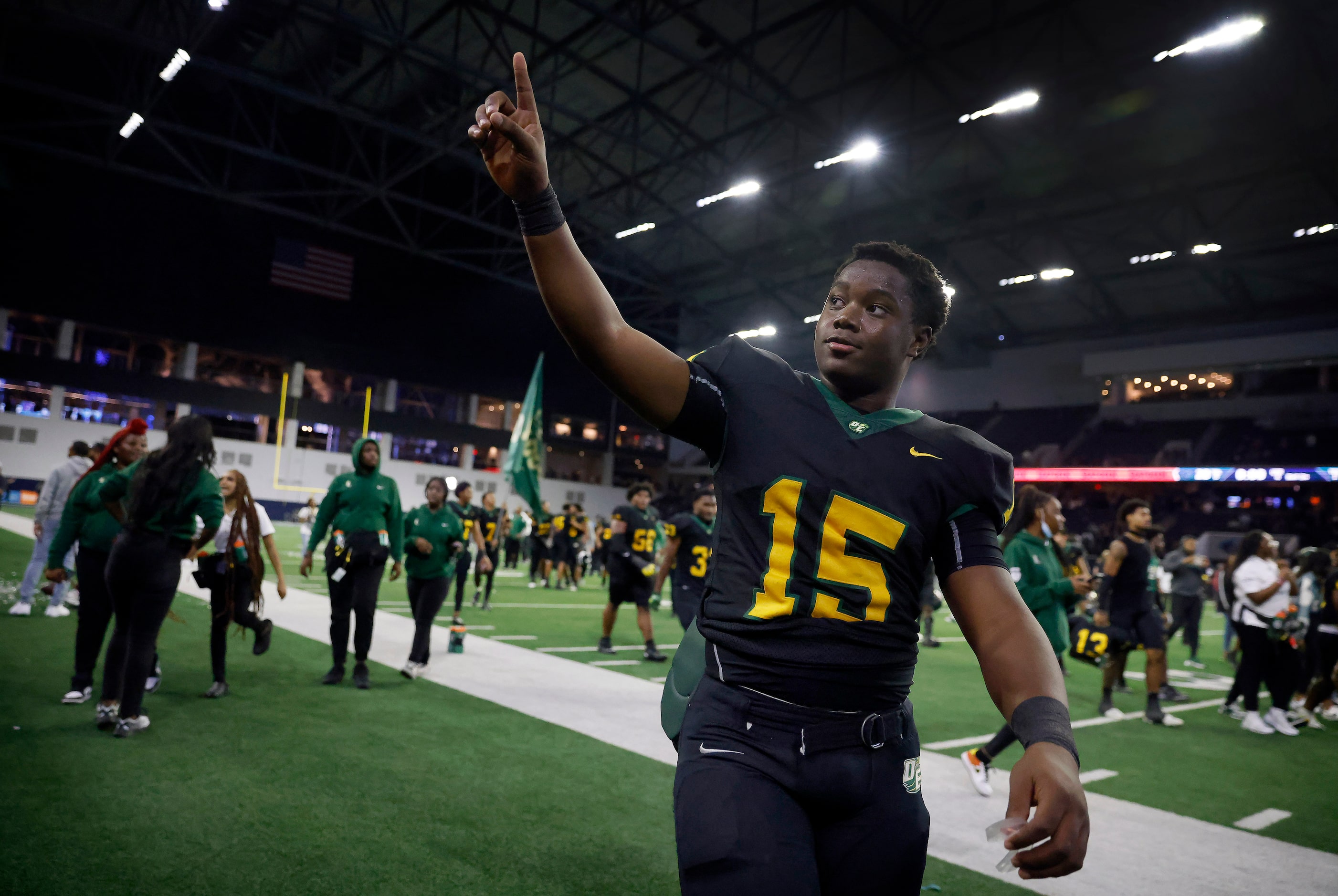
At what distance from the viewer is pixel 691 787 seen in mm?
1613

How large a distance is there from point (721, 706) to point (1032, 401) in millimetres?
40366

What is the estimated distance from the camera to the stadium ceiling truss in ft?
58.2

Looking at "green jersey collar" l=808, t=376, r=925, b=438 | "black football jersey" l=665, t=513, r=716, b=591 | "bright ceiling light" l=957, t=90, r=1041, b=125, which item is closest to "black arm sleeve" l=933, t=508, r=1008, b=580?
"green jersey collar" l=808, t=376, r=925, b=438

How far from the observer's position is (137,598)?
5312 mm

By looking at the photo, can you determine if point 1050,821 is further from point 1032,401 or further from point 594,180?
point 1032,401

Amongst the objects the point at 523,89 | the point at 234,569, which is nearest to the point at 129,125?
the point at 234,569

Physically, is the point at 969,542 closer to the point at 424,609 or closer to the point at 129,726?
the point at 129,726

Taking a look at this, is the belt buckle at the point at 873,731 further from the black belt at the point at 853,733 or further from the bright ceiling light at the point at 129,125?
the bright ceiling light at the point at 129,125

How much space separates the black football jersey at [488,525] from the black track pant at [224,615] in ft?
21.6

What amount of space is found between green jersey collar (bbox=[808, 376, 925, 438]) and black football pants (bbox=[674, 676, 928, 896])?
1.85ft

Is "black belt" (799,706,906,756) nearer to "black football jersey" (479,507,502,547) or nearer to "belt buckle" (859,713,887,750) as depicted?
"belt buckle" (859,713,887,750)

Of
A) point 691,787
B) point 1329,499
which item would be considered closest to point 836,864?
point 691,787

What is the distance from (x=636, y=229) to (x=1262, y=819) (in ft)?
81.0

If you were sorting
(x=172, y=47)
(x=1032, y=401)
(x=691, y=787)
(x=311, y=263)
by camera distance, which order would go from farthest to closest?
(x=1032, y=401) → (x=311, y=263) → (x=172, y=47) → (x=691, y=787)
